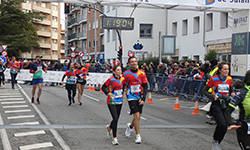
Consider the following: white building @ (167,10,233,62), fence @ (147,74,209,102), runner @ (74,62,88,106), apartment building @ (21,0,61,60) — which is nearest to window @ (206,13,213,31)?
white building @ (167,10,233,62)

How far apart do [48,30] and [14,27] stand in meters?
29.7

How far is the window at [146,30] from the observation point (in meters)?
39.1

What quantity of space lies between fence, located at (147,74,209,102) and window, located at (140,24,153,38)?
727 inches

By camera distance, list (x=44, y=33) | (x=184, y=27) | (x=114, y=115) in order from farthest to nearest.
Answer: (x=44, y=33) → (x=184, y=27) → (x=114, y=115)

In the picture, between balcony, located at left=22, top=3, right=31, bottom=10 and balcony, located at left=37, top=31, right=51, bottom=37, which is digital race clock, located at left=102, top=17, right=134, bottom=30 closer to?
balcony, located at left=22, top=3, right=31, bottom=10

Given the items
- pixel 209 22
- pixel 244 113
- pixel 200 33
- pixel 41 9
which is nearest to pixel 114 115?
pixel 244 113

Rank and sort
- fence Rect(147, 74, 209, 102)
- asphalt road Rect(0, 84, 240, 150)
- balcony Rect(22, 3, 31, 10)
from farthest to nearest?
A: balcony Rect(22, 3, 31, 10) → fence Rect(147, 74, 209, 102) → asphalt road Rect(0, 84, 240, 150)

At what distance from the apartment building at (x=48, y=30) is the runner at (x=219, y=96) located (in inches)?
2888

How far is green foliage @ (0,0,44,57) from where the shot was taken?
5266 cm

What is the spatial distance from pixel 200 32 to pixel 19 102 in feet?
62.8

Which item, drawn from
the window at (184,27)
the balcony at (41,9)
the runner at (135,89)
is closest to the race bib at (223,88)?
the runner at (135,89)

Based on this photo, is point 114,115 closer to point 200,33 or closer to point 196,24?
point 200,33

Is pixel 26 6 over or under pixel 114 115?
over

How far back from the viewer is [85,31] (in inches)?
2459
